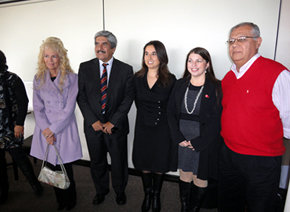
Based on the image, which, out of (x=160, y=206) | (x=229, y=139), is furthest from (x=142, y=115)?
(x=160, y=206)

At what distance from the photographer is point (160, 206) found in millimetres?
2037

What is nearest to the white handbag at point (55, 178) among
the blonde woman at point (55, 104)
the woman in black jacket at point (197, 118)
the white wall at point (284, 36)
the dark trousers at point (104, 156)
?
the blonde woman at point (55, 104)

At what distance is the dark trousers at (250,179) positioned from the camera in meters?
1.38

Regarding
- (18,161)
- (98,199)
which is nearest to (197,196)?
(98,199)

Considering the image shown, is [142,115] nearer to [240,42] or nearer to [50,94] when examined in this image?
[50,94]

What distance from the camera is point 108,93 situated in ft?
6.20

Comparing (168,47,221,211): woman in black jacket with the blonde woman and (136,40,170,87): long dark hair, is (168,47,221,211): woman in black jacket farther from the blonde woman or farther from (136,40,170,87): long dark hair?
the blonde woman

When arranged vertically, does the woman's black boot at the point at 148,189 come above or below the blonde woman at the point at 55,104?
below

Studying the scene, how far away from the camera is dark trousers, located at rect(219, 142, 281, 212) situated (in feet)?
4.53

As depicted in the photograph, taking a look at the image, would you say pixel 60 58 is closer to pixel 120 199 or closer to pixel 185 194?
pixel 120 199

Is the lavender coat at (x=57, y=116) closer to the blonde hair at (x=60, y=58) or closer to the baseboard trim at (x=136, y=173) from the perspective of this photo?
the blonde hair at (x=60, y=58)

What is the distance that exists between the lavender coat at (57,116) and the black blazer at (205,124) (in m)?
0.97

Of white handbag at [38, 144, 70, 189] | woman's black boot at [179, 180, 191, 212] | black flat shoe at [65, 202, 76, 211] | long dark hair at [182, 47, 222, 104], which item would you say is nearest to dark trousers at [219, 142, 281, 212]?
woman's black boot at [179, 180, 191, 212]

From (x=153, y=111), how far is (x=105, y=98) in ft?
1.64
